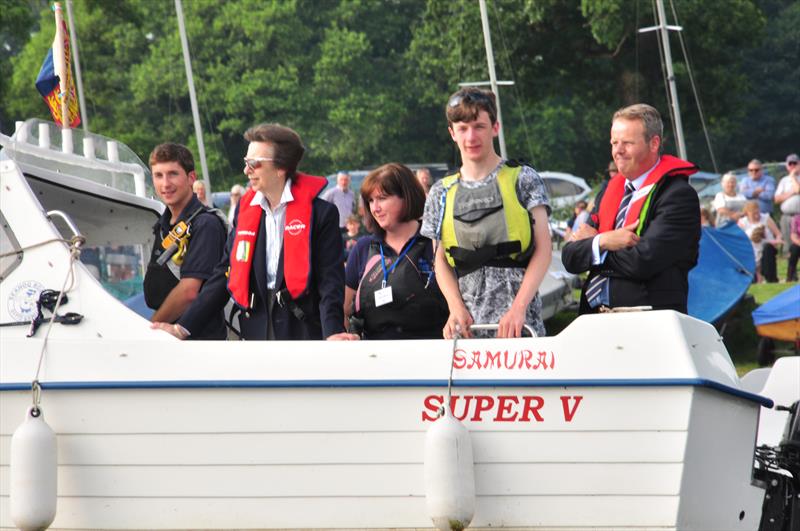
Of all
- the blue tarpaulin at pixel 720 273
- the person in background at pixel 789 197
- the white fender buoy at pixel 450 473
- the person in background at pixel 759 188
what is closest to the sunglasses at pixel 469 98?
the white fender buoy at pixel 450 473

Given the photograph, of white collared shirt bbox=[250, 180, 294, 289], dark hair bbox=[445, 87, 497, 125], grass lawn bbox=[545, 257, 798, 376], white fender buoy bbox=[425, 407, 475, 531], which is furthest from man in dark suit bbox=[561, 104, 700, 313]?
grass lawn bbox=[545, 257, 798, 376]

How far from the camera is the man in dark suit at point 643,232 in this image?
596 centimetres

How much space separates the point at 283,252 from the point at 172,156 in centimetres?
95

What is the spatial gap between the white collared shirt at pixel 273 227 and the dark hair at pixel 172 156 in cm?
67

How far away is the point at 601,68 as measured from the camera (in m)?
36.8

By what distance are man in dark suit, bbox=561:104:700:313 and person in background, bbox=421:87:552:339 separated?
0.36m

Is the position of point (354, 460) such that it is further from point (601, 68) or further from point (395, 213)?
point (601, 68)

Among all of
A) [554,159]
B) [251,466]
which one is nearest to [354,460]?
[251,466]

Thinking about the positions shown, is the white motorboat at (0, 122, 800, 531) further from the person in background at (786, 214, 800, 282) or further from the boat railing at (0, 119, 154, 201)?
the person in background at (786, 214, 800, 282)

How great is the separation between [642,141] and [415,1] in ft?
165

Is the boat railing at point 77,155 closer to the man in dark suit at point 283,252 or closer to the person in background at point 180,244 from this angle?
the person in background at point 180,244

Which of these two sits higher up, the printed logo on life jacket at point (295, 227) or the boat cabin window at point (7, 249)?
the printed logo on life jacket at point (295, 227)

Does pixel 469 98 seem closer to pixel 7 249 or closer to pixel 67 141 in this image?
pixel 7 249

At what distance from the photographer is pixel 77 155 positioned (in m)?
7.56
